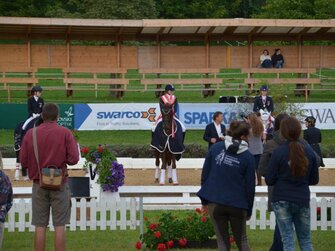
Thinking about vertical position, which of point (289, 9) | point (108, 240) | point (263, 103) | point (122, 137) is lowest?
point (108, 240)

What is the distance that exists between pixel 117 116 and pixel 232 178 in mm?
21112

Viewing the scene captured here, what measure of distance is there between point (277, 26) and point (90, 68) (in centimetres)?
799

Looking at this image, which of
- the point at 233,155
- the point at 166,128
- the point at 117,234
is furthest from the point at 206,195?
the point at 166,128

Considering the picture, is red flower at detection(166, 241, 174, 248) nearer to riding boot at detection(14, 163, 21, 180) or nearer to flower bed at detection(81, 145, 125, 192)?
flower bed at detection(81, 145, 125, 192)

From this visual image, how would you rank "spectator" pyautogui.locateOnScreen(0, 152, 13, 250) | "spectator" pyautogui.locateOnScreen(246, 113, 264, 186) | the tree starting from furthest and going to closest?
the tree < "spectator" pyautogui.locateOnScreen(246, 113, 264, 186) < "spectator" pyautogui.locateOnScreen(0, 152, 13, 250)

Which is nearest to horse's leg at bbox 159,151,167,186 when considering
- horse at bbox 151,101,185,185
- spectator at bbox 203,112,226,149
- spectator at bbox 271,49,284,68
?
horse at bbox 151,101,185,185

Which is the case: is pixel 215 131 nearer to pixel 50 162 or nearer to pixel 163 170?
pixel 163 170

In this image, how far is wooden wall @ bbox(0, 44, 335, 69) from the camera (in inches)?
1574

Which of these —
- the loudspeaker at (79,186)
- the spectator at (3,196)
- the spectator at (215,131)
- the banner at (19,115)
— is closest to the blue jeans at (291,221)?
the spectator at (3,196)

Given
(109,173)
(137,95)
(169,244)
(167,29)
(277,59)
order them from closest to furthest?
(169,244), (109,173), (137,95), (167,29), (277,59)

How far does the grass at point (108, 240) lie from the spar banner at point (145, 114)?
612 inches

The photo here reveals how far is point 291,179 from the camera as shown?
10.4m

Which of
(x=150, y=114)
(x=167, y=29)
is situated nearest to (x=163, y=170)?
(x=150, y=114)

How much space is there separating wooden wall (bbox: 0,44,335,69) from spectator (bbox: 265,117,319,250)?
30294mm
